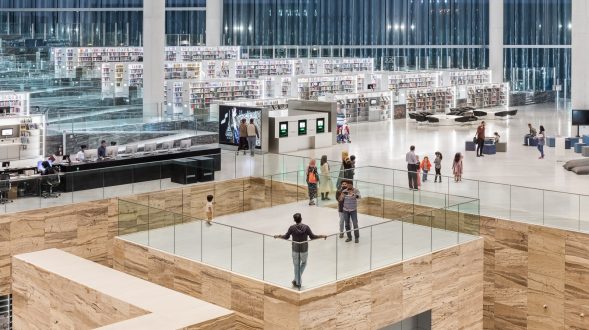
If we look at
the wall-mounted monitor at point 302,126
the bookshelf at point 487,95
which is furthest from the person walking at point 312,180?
the bookshelf at point 487,95

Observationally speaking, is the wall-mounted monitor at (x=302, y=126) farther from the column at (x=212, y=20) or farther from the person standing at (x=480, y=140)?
the column at (x=212, y=20)

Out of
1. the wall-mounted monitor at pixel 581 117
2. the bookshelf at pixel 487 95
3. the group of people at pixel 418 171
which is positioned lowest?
the group of people at pixel 418 171

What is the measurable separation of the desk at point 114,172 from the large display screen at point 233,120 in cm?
378

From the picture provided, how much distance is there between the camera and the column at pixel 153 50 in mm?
31750

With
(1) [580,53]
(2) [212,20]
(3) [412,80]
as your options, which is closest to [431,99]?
(3) [412,80]

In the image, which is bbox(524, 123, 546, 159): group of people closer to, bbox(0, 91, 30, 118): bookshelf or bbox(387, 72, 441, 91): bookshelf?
bbox(387, 72, 441, 91): bookshelf

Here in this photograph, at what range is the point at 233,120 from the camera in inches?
1092

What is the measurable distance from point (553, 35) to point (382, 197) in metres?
32.6

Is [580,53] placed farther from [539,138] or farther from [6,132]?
[6,132]

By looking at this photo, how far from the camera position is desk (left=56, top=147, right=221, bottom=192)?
786 inches

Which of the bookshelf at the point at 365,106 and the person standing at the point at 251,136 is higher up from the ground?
the bookshelf at the point at 365,106

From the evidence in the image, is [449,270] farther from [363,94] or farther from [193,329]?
[363,94]

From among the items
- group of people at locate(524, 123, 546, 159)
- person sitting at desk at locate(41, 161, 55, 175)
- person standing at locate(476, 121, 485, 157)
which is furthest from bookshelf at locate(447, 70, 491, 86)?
person sitting at desk at locate(41, 161, 55, 175)

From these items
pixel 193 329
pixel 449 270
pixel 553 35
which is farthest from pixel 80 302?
pixel 553 35
